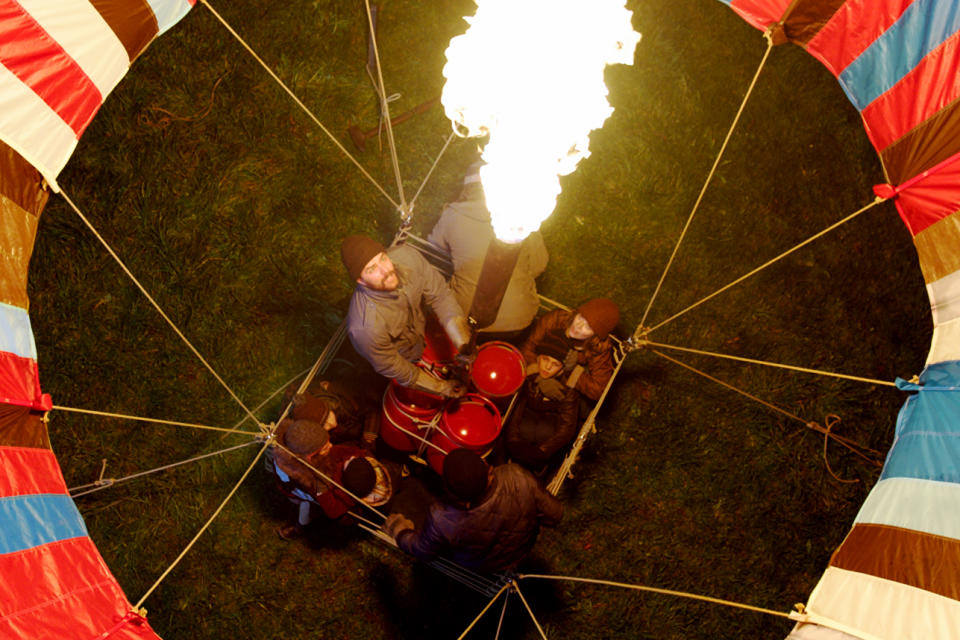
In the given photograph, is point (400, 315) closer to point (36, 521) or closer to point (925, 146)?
point (36, 521)

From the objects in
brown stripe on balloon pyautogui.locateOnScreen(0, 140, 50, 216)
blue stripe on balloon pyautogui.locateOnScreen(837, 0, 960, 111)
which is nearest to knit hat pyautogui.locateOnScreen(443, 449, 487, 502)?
brown stripe on balloon pyautogui.locateOnScreen(0, 140, 50, 216)

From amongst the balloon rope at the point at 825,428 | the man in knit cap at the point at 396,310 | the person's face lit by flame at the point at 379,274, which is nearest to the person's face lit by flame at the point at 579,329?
the man in knit cap at the point at 396,310

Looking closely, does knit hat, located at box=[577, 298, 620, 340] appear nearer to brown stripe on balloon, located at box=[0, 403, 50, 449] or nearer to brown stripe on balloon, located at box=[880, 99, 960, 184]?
brown stripe on balloon, located at box=[880, 99, 960, 184]

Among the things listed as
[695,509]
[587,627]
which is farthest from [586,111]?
[587,627]

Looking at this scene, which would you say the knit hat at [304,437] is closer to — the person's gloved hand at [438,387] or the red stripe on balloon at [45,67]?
the person's gloved hand at [438,387]

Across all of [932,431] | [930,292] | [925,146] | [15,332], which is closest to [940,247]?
[930,292]
